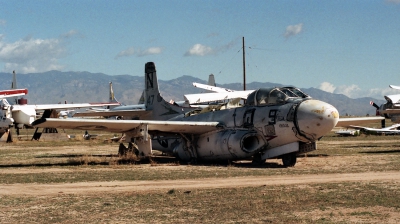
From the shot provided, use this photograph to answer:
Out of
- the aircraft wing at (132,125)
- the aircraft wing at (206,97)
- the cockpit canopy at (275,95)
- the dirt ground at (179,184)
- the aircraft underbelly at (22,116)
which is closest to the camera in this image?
the dirt ground at (179,184)

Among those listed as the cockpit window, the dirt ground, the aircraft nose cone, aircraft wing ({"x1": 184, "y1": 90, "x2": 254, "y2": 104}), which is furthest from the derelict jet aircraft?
aircraft wing ({"x1": 184, "y1": 90, "x2": 254, "y2": 104})

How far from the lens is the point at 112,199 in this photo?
1383 centimetres

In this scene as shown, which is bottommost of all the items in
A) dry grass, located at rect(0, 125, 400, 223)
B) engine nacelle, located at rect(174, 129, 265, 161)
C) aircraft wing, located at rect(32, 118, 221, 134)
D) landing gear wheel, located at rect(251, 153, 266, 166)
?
dry grass, located at rect(0, 125, 400, 223)

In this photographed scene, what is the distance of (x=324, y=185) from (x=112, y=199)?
5426 mm

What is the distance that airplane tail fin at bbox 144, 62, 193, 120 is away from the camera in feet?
94.6

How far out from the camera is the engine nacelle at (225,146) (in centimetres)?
2316

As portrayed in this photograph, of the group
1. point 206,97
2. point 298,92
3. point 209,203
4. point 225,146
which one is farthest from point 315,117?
point 206,97

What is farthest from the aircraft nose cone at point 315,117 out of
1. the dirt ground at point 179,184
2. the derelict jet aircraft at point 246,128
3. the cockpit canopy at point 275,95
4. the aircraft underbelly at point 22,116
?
the aircraft underbelly at point 22,116

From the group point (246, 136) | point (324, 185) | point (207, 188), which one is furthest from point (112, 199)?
point (246, 136)

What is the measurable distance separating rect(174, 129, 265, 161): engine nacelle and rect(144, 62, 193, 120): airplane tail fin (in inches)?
127

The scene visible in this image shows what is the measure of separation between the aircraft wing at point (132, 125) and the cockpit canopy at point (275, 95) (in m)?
2.11

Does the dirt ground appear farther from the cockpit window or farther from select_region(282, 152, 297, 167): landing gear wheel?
the cockpit window

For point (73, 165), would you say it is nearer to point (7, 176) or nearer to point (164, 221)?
point (7, 176)

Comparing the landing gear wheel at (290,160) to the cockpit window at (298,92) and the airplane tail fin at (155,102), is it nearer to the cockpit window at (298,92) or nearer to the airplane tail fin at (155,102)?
the cockpit window at (298,92)
